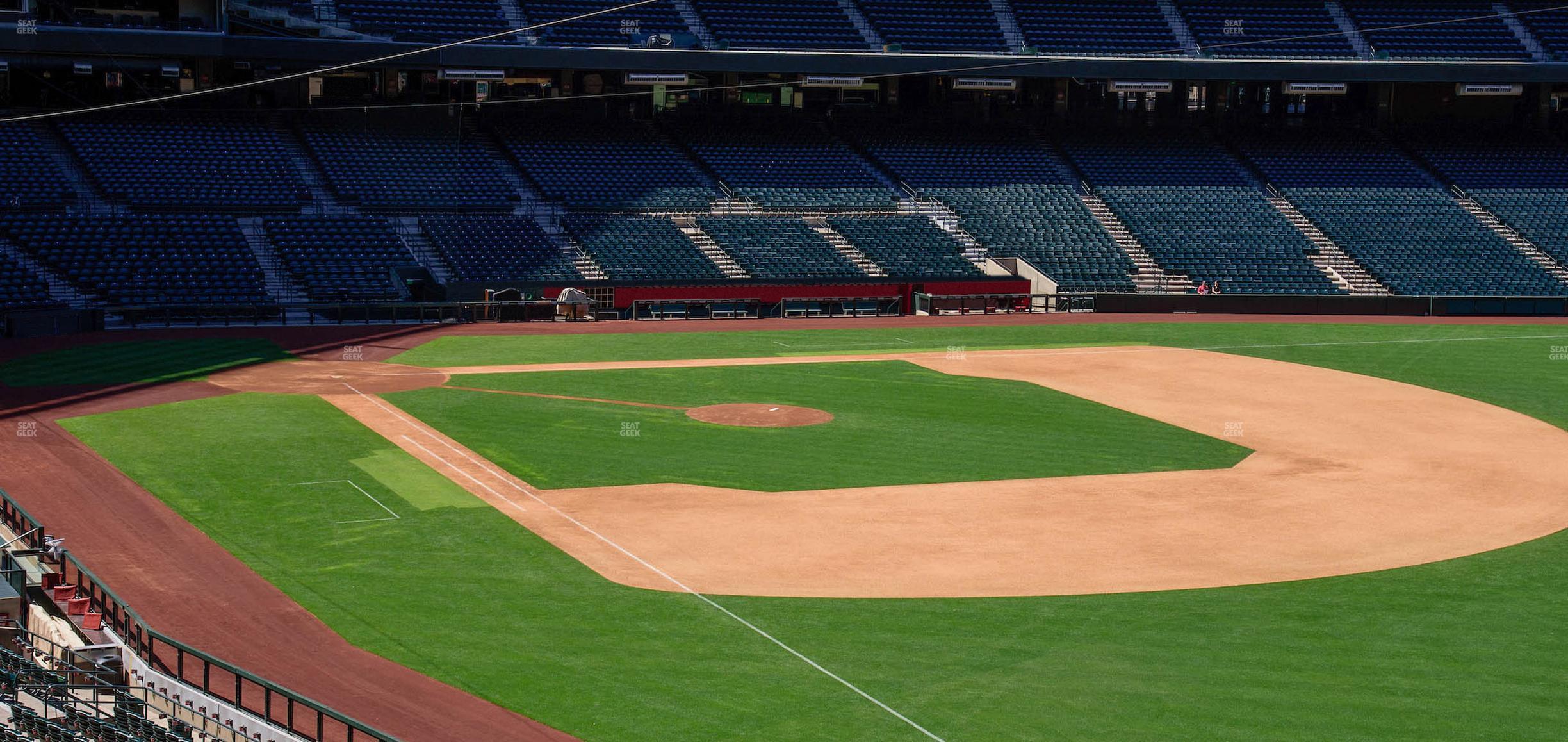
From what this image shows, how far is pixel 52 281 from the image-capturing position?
166 feet

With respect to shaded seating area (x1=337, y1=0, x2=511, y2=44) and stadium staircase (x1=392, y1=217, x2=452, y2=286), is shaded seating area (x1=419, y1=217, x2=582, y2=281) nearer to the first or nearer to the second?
stadium staircase (x1=392, y1=217, x2=452, y2=286)

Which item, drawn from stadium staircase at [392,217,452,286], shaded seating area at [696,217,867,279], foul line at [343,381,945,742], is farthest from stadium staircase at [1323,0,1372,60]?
foul line at [343,381,945,742]

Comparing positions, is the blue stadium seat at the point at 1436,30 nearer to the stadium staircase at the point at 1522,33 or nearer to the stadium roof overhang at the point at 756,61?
the stadium staircase at the point at 1522,33

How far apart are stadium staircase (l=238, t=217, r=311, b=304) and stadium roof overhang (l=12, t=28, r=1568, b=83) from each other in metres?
7.50

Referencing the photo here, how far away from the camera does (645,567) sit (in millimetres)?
22750

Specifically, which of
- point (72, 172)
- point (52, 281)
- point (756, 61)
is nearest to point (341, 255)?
point (52, 281)

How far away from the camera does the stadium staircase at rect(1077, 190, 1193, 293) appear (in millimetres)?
63031

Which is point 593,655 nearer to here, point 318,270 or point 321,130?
point 318,270

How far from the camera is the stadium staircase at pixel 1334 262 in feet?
210

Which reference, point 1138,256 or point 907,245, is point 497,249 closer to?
point 907,245

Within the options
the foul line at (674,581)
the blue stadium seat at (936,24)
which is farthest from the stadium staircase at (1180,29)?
the foul line at (674,581)

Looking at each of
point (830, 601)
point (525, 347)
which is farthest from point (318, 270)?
point (830, 601)

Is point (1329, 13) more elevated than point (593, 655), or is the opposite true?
point (1329, 13)

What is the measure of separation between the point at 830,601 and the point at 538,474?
963 cm
